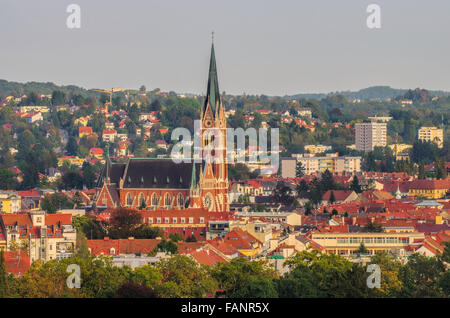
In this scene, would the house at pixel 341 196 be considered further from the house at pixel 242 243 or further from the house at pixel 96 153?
the house at pixel 96 153

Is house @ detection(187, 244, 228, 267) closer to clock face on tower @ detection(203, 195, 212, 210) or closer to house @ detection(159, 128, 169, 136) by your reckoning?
clock face on tower @ detection(203, 195, 212, 210)

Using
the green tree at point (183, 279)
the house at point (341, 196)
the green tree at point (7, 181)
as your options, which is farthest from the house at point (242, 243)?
the green tree at point (7, 181)

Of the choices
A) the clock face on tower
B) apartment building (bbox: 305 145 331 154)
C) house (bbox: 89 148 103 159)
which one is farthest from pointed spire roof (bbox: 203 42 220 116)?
house (bbox: 89 148 103 159)

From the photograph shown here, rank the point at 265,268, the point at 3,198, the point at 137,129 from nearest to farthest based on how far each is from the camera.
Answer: the point at 265,268 < the point at 3,198 < the point at 137,129
